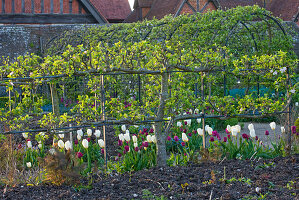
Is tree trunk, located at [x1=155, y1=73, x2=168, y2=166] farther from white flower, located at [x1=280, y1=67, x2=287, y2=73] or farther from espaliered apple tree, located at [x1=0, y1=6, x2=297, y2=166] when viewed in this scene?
white flower, located at [x1=280, y1=67, x2=287, y2=73]

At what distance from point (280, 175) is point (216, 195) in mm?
911

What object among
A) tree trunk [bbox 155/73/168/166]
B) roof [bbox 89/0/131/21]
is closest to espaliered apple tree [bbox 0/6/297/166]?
tree trunk [bbox 155/73/168/166]

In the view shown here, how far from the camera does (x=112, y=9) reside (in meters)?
21.6

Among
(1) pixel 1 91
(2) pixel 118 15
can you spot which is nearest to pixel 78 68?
(1) pixel 1 91

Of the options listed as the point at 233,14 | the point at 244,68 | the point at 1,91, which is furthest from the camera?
the point at 1,91

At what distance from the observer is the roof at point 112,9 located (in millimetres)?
21156

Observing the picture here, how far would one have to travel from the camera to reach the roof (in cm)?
2116

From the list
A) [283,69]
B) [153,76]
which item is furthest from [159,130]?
[283,69]

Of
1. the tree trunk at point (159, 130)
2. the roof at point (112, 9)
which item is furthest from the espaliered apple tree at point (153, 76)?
the roof at point (112, 9)

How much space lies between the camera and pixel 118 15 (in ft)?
70.4

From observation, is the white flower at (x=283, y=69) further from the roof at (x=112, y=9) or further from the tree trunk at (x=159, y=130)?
the roof at (x=112, y=9)

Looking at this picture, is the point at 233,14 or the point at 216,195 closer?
the point at 216,195

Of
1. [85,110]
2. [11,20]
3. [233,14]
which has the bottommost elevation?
[85,110]

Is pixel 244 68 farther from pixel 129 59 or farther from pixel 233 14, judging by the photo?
pixel 233 14
